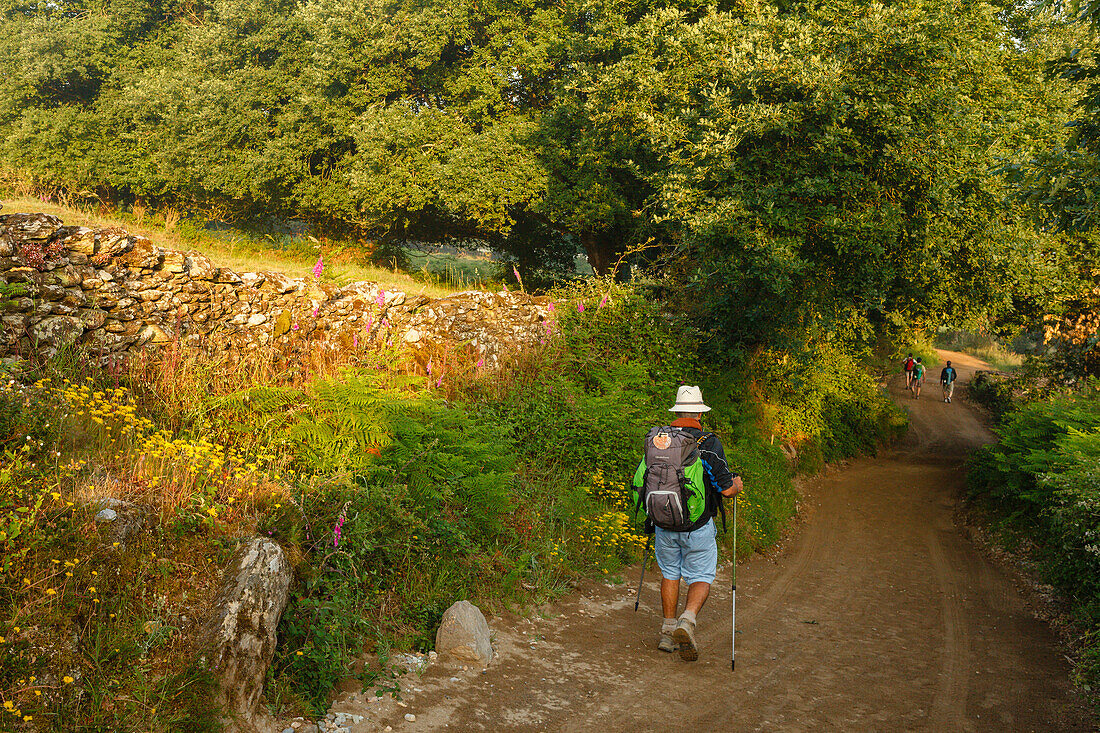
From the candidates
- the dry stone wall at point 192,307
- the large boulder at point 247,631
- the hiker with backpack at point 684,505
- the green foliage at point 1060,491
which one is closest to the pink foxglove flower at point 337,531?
the large boulder at point 247,631

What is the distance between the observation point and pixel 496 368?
34.3ft

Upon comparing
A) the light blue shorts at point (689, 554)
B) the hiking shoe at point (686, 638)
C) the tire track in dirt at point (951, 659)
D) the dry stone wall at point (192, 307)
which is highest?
the dry stone wall at point (192, 307)

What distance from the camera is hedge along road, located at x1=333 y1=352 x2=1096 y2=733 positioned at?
198 inches

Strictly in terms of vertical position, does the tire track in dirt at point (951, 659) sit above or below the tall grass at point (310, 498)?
below

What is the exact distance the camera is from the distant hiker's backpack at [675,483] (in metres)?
6.03

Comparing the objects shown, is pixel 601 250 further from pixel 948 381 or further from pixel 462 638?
pixel 948 381

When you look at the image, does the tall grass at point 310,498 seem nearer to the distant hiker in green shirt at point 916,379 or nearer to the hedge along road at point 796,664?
the hedge along road at point 796,664

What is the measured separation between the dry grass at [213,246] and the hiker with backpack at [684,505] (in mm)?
5814

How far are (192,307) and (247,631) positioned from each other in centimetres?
605

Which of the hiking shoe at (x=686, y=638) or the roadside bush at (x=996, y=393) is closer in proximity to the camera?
the hiking shoe at (x=686, y=638)

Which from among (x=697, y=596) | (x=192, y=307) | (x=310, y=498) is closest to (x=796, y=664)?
(x=697, y=596)

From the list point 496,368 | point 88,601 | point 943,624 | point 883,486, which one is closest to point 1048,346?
point 883,486

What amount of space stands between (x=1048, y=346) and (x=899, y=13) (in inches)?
432

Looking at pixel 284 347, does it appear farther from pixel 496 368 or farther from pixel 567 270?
pixel 567 270
